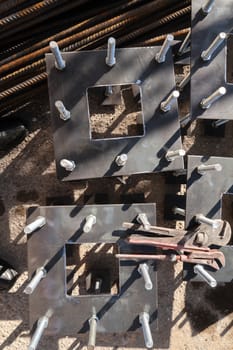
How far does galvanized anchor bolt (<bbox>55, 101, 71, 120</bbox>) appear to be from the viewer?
311cm

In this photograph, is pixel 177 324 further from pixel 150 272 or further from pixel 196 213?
pixel 196 213

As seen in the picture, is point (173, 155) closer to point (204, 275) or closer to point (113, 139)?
point (113, 139)

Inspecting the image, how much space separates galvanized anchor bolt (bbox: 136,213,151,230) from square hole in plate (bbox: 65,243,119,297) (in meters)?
0.78

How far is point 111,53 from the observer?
3104 millimetres

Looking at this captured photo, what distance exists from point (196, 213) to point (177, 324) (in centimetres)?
148

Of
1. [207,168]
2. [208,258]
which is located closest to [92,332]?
[208,258]

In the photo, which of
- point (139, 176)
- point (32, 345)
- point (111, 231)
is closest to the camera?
point (32, 345)

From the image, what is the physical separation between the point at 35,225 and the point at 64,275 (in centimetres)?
59

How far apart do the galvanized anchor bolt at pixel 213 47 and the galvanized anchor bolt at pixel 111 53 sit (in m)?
0.80

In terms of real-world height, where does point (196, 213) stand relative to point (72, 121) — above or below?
below

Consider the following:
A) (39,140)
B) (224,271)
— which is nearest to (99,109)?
(39,140)

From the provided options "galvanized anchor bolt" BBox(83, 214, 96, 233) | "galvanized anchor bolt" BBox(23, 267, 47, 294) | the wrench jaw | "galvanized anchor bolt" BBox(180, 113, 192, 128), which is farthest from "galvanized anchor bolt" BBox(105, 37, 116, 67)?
"galvanized anchor bolt" BBox(23, 267, 47, 294)

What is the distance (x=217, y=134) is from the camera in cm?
417

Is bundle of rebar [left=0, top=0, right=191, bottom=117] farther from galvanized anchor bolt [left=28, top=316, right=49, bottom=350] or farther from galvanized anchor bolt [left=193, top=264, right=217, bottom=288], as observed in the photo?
galvanized anchor bolt [left=193, top=264, right=217, bottom=288]
